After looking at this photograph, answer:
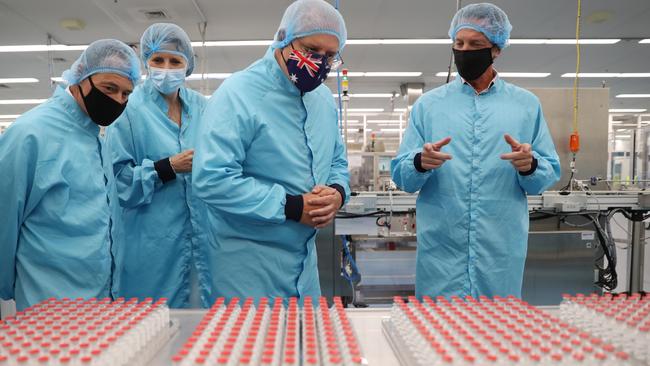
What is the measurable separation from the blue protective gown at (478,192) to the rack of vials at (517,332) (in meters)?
0.55

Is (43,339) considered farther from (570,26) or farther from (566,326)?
(570,26)

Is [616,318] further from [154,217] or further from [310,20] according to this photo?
[154,217]

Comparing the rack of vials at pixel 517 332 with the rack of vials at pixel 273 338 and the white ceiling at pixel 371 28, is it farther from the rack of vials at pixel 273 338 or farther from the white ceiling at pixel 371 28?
the white ceiling at pixel 371 28

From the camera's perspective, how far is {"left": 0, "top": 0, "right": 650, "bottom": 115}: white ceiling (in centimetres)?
436

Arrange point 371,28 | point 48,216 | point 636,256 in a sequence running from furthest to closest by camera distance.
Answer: point 371,28
point 636,256
point 48,216

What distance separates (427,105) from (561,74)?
23.4 feet

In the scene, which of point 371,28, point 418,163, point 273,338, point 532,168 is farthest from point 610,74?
point 273,338

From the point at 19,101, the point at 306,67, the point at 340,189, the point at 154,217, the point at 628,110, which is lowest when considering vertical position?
the point at 154,217

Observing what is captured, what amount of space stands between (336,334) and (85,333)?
392 mm

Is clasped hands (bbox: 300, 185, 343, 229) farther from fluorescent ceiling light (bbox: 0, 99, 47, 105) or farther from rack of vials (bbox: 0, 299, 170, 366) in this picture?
fluorescent ceiling light (bbox: 0, 99, 47, 105)

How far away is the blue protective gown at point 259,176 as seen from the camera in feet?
3.61

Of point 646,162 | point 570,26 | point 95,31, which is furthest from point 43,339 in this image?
point 646,162

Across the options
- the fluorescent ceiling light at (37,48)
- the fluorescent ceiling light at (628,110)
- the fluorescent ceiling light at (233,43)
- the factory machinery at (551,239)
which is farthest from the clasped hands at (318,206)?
the fluorescent ceiling light at (628,110)

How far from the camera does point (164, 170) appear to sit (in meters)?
1.39
